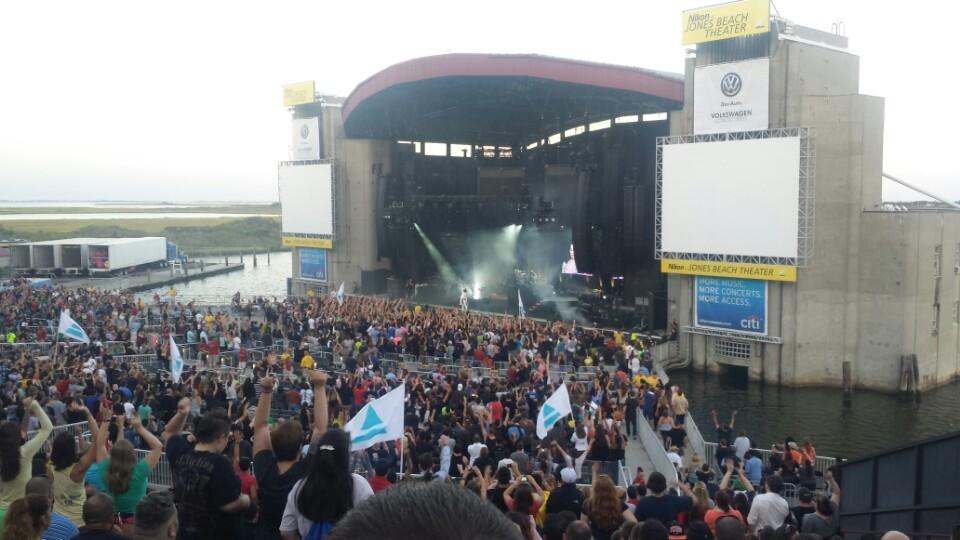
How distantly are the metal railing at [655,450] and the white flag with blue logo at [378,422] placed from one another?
4.65 metres

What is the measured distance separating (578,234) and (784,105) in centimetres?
1245

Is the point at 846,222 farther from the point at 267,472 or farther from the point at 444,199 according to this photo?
the point at 267,472

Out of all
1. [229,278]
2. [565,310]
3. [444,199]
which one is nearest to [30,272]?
[229,278]

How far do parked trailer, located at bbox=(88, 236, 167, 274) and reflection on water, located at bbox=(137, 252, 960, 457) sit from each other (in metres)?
49.9

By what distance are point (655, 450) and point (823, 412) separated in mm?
12673

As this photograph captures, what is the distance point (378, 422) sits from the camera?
10.4 m

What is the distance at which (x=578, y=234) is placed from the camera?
3875cm

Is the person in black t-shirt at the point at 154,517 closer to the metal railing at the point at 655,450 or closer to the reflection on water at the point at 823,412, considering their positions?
the metal railing at the point at 655,450

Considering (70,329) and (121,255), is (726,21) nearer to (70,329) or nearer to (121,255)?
(70,329)

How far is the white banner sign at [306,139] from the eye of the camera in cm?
4641

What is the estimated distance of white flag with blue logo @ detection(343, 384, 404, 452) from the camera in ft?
34.1

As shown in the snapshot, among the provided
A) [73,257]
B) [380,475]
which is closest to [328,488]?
[380,475]

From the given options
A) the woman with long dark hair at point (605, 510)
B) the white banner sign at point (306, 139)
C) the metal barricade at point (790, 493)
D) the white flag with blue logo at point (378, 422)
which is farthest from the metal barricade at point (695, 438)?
the white banner sign at point (306, 139)

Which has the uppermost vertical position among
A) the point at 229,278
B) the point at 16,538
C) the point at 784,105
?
the point at 784,105
